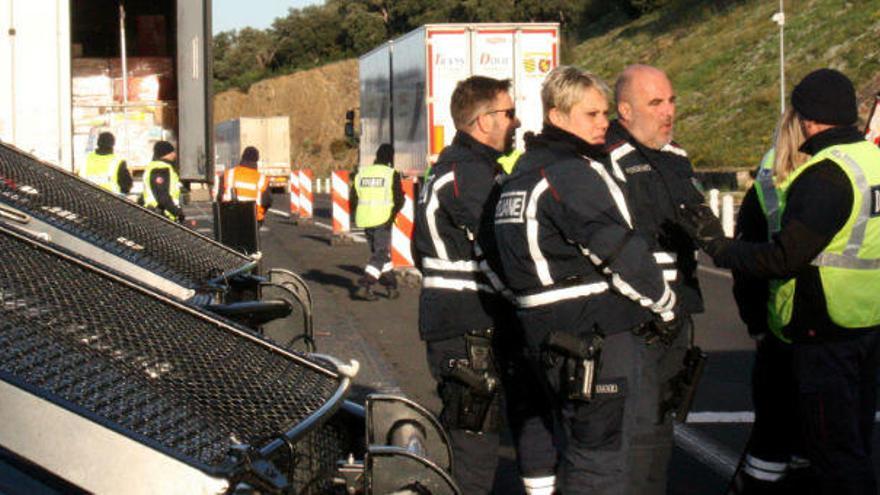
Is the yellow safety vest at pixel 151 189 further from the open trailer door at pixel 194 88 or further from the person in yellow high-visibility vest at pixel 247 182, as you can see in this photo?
the open trailer door at pixel 194 88

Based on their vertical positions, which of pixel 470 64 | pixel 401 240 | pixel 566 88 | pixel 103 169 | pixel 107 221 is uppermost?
pixel 470 64

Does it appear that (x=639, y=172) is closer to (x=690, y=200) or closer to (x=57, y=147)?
(x=690, y=200)

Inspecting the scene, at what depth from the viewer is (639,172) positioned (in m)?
5.89

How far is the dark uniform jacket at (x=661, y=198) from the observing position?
5.84 meters

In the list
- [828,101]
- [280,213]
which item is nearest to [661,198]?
[828,101]

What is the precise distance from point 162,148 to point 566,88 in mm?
8772

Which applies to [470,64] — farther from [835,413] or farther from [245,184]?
[835,413]

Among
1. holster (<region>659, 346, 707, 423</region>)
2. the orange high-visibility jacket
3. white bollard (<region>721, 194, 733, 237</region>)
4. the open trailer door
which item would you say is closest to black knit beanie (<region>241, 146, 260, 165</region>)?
the orange high-visibility jacket

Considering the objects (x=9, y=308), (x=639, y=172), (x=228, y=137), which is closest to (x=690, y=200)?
(x=639, y=172)

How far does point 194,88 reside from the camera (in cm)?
1064

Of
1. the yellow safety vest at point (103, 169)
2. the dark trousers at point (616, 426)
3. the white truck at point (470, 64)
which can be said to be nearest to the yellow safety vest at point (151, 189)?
the yellow safety vest at point (103, 169)

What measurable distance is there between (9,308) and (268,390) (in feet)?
2.03

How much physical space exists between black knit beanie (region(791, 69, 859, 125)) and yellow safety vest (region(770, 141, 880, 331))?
13 centimetres

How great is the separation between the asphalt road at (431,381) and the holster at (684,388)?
139 cm
